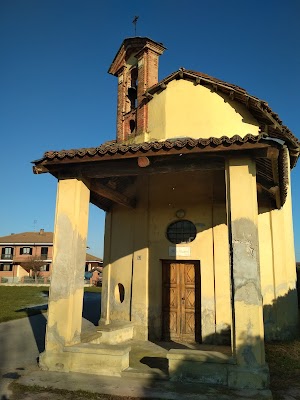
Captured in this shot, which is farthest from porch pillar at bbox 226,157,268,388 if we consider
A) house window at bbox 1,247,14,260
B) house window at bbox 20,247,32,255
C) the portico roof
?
house window at bbox 1,247,14,260

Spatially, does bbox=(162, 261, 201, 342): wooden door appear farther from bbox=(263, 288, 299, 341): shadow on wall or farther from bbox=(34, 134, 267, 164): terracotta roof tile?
bbox=(34, 134, 267, 164): terracotta roof tile

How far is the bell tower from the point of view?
10938 millimetres

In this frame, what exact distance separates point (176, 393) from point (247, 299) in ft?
6.10

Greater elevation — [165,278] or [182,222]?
[182,222]

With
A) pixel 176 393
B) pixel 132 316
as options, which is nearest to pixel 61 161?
pixel 176 393

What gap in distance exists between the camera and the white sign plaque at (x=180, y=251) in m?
9.47

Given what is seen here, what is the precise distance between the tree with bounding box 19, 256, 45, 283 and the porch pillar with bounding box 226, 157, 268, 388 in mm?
42508

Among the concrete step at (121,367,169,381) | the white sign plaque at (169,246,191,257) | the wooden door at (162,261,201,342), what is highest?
the white sign plaque at (169,246,191,257)

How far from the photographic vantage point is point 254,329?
18.1ft

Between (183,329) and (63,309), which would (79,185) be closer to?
(63,309)

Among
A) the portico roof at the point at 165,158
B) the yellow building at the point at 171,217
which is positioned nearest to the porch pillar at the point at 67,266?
the yellow building at the point at 171,217

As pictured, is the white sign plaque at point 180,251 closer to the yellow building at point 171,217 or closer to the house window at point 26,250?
the yellow building at point 171,217

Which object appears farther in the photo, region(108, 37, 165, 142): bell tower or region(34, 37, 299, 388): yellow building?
region(108, 37, 165, 142): bell tower

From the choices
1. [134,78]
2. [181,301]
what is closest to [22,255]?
[134,78]
